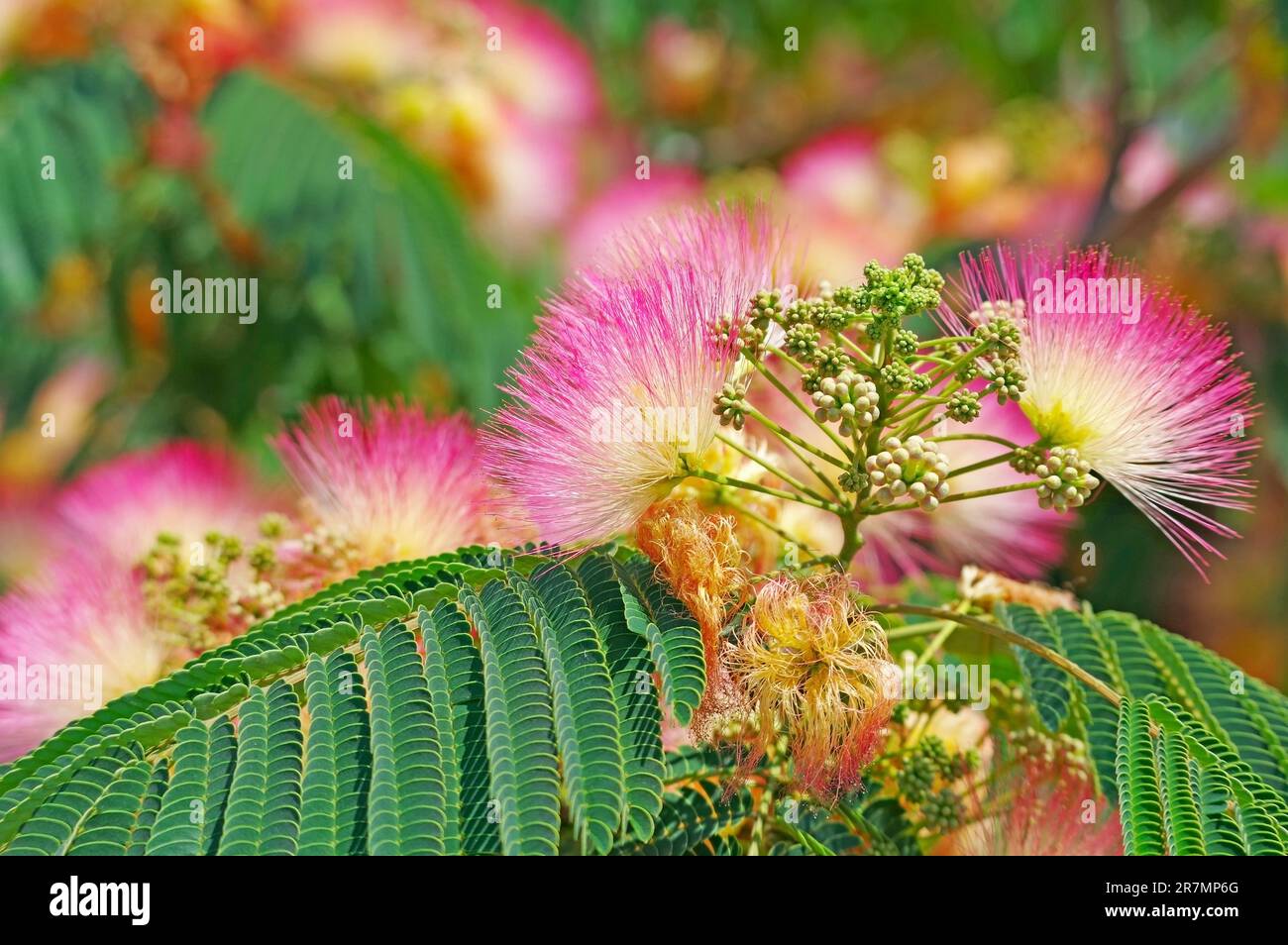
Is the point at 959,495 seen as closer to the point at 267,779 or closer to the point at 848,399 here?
the point at 848,399

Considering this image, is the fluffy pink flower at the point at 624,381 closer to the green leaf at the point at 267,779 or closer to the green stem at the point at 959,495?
the green stem at the point at 959,495

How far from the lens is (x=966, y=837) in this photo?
4.61ft

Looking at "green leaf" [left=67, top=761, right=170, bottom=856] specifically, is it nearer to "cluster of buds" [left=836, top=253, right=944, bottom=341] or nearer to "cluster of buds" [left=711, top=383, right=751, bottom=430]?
"cluster of buds" [left=711, top=383, right=751, bottom=430]

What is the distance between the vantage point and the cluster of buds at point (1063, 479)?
116 centimetres

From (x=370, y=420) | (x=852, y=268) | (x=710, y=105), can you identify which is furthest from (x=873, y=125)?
(x=370, y=420)

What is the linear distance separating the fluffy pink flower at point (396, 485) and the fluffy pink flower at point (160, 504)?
22 centimetres

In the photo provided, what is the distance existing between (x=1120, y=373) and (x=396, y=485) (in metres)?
0.76

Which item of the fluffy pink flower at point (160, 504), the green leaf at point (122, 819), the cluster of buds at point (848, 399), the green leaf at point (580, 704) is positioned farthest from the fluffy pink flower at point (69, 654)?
the cluster of buds at point (848, 399)

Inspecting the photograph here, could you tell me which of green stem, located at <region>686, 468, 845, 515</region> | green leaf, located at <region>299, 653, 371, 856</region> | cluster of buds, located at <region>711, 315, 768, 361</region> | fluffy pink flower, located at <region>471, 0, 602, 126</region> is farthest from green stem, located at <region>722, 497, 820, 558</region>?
fluffy pink flower, located at <region>471, 0, 602, 126</region>

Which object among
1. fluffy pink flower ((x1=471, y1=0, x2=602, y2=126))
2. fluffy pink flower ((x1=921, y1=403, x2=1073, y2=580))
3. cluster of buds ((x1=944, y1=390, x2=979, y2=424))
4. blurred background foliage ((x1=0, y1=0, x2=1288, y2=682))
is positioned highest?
fluffy pink flower ((x1=471, y1=0, x2=602, y2=126))

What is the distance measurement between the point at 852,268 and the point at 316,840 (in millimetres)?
2247

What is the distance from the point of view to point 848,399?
1.13m

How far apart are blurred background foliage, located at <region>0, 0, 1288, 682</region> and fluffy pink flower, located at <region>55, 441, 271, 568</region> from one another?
586mm

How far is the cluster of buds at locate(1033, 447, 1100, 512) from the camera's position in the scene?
3.81 feet
